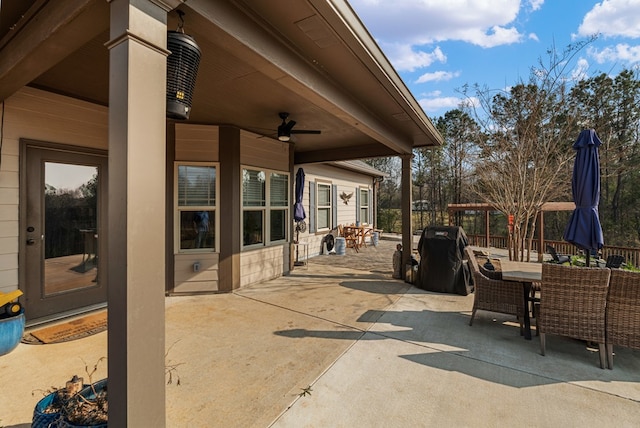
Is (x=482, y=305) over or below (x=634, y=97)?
below

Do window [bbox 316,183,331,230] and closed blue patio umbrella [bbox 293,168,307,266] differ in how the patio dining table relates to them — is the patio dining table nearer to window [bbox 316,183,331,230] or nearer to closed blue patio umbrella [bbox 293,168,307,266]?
closed blue patio umbrella [bbox 293,168,307,266]

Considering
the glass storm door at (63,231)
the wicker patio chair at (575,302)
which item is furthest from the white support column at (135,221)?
the wicker patio chair at (575,302)

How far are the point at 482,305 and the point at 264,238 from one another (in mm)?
3926

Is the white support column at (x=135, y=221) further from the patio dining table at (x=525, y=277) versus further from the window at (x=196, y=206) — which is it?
the window at (x=196, y=206)

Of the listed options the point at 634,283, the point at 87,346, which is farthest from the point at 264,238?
the point at 634,283

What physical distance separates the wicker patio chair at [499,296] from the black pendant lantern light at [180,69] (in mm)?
3643

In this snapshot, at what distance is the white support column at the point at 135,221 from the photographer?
1.35 meters

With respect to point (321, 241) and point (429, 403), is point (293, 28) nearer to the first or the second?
point (429, 403)

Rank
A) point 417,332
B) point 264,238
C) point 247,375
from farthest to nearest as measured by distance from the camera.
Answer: point 264,238, point 417,332, point 247,375

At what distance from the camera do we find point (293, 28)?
2326 millimetres

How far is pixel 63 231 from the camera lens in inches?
149

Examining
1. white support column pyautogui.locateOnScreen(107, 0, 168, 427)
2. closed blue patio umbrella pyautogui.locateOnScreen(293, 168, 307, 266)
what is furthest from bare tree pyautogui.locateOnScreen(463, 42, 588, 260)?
white support column pyautogui.locateOnScreen(107, 0, 168, 427)

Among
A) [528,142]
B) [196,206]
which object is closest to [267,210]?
[196,206]

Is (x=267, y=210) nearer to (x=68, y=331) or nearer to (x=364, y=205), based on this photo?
(x=68, y=331)
